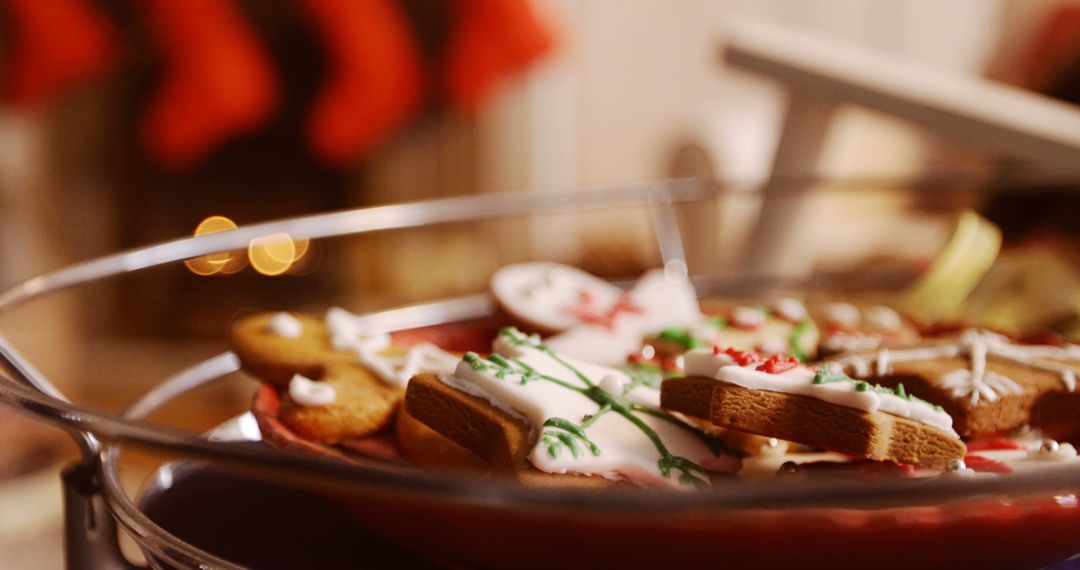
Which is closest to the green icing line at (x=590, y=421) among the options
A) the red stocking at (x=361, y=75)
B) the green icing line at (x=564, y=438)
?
the green icing line at (x=564, y=438)

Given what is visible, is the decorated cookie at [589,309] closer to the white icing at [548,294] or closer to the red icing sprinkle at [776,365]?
the white icing at [548,294]

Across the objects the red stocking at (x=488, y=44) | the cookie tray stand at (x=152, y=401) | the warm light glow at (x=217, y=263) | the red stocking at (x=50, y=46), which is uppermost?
the red stocking at (x=488, y=44)

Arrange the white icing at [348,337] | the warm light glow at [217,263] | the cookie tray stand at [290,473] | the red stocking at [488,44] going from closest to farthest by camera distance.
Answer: the cookie tray stand at [290,473] → the white icing at [348,337] → the red stocking at [488,44] → the warm light glow at [217,263]

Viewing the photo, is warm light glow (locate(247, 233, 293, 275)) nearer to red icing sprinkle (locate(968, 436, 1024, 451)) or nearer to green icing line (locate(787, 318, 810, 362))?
green icing line (locate(787, 318, 810, 362))

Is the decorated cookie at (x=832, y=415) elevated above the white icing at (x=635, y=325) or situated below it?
below

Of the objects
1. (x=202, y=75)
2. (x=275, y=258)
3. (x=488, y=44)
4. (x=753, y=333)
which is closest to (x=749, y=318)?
(x=753, y=333)

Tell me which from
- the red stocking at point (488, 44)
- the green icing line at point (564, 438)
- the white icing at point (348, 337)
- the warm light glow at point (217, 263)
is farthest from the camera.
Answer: the warm light glow at point (217, 263)

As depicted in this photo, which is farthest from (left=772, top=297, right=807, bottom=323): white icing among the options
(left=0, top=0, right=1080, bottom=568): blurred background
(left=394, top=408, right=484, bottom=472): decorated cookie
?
(left=0, top=0, right=1080, bottom=568): blurred background

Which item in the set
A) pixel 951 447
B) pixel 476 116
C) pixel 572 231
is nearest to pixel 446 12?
pixel 476 116
